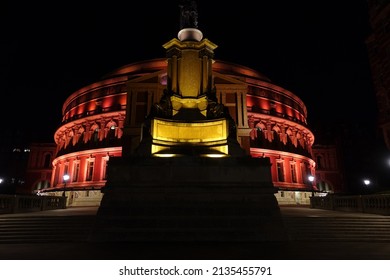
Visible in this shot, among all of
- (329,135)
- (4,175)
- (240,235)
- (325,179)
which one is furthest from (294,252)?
(4,175)

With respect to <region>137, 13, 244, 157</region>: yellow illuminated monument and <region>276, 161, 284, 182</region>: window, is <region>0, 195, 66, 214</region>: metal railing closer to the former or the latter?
<region>137, 13, 244, 157</region>: yellow illuminated monument

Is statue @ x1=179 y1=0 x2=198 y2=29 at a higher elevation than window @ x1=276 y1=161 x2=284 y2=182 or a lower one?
higher

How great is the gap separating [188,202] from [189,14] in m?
13.3

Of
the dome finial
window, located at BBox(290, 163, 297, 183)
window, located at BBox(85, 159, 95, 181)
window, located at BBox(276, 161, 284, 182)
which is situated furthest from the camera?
window, located at BBox(290, 163, 297, 183)

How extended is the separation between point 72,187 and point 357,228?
37.4 m

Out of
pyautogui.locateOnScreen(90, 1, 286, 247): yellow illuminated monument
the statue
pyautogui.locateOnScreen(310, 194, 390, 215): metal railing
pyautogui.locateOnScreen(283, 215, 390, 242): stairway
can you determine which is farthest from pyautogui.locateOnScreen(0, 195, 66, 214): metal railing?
pyautogui.locateOnScreen(310, 194, 390, 215): metal railing

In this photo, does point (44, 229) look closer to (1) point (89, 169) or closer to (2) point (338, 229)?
(2) point (338, 229)

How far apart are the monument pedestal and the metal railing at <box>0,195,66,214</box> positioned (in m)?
9.57

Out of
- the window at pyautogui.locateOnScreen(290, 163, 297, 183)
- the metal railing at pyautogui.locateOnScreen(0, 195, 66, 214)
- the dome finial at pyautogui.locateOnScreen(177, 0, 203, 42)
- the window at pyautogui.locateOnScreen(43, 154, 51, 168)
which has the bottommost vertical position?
the metal railing at pyautogui.locateOnScreen(0, 195, 66, 214)

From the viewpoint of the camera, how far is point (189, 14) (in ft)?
60.4

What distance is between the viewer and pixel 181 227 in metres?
10.8

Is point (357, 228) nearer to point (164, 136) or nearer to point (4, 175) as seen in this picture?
point (164, 136)

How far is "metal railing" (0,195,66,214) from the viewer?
16.9 metres

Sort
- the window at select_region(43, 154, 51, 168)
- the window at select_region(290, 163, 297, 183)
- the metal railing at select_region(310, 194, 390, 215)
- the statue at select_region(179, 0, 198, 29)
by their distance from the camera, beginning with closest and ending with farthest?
the metal railing at select_region(310, 194, 390, 215), the statue at select_region(179, 0, 198, 29), the window at select_region(290, 163, 297, 183), the window at select_region(43, 154, 51, 168)
